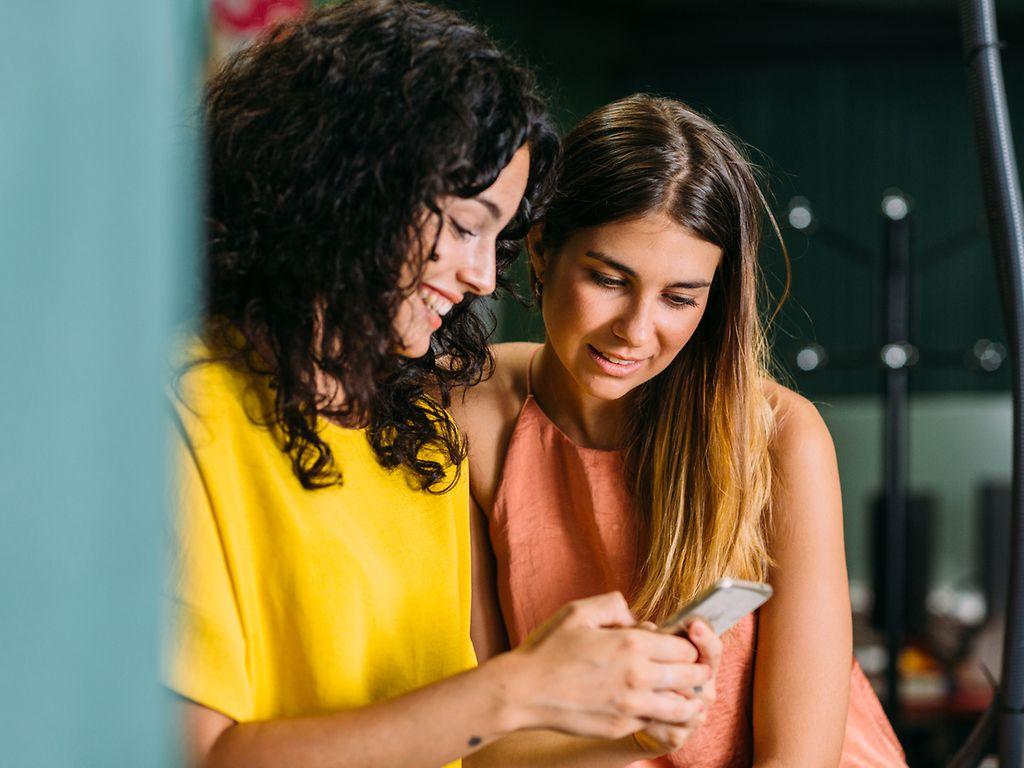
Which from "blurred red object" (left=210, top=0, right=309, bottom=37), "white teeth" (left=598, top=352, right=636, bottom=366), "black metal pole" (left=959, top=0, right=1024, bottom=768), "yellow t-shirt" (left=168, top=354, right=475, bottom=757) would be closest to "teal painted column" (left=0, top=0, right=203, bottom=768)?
"yellow t-shirt" (left=168, top=354, right=475, bottom=757)

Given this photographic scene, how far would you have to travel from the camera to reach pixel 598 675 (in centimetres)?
74

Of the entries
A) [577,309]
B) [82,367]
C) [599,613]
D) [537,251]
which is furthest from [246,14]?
[82,367]

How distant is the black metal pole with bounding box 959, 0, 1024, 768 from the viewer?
0.89m

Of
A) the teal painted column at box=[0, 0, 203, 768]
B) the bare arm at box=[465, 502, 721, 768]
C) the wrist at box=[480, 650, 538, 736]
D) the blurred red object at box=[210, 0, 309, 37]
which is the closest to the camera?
the teal painted column at box=[0, 0, 203, 768]

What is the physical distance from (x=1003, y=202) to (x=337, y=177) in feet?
1.72

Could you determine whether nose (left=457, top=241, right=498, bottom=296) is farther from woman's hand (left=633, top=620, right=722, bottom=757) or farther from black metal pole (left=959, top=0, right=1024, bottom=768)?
black metal pole (left=959, top=0, right=1024, bottom=768)

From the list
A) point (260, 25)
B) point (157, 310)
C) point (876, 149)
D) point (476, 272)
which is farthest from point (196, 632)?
point (876, 149)

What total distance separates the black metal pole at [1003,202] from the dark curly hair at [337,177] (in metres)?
0.37

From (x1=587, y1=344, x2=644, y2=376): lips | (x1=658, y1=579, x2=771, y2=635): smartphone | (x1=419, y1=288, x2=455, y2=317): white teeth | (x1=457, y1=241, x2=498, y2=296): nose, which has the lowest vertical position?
(x1=658, y1=579, x2=771, y2=635): smartphone

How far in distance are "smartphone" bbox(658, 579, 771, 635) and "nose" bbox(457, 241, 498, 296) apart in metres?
0.29

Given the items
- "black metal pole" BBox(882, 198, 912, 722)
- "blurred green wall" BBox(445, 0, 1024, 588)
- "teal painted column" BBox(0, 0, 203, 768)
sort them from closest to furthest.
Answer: "teal painted column" BBox(0, 0, 203, 768)
"black metal pole" BBox(882, 198, 912, 722)
"blurred green wall" BBox(445, 0, 1024, 588)

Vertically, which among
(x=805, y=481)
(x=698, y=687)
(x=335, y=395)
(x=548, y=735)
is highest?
(x=335, y=395)

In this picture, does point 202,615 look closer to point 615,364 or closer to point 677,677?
point 677,677

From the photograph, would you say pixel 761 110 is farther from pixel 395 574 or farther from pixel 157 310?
pixel 157 310
